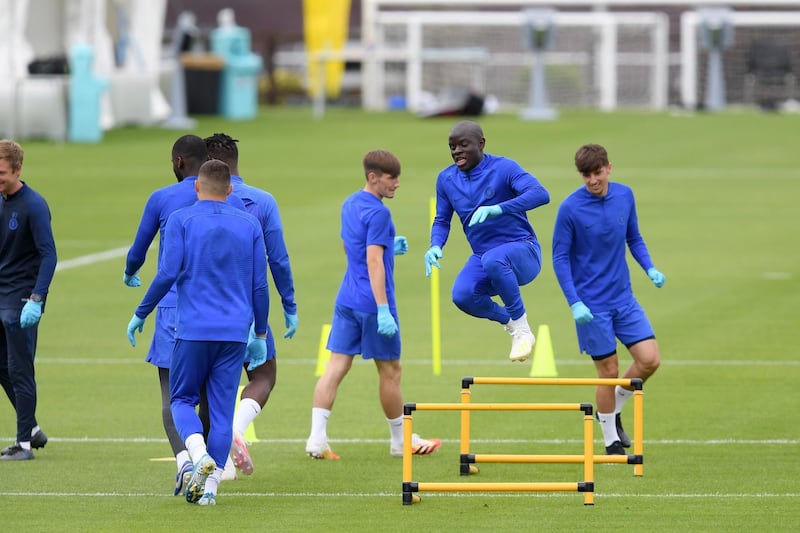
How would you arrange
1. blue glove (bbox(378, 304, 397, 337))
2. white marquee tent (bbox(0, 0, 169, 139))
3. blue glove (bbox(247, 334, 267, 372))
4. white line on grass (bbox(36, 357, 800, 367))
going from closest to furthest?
blue glove (bbox(247, 334, 267, 372))
blue glove (bbox(378, 304, 397, 337))
white line on grass (bbox(36, 357, 800, 367))
white marquee tent (bbox(0, 0, 169, 139))

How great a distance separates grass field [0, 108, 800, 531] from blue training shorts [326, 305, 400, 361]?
30.1 inches

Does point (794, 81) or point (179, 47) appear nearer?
point (179, 47)

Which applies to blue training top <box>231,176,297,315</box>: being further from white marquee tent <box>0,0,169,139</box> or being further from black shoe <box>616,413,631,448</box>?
white marquee tent <box>0,0,169,139</box>

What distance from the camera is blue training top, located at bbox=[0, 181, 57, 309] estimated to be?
11.0 meters

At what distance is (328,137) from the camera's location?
4503 cm

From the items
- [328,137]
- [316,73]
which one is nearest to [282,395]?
[328,137]

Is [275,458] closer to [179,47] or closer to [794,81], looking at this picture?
[179,47]

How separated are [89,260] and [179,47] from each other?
25807mm

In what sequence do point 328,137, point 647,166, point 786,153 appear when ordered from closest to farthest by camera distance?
1. point 647,166
2. point 786,153
3. point 328,137

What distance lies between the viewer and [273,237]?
33.3 feet

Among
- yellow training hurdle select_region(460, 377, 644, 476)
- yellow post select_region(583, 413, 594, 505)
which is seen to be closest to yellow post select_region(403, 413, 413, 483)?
yellow training hurdle select_region(460, 377, 644, 476)

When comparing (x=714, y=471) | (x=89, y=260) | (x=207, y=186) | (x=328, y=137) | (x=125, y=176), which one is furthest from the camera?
(x=328, y=137)

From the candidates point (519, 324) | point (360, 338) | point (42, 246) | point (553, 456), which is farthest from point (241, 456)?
point (519, 324)

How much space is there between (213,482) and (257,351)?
954 mm
